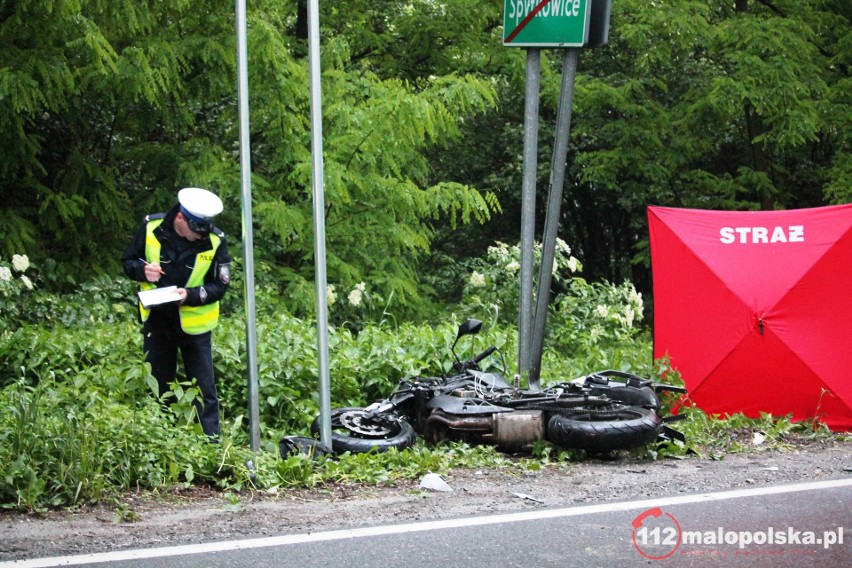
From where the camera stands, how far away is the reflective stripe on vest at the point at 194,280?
7746mm

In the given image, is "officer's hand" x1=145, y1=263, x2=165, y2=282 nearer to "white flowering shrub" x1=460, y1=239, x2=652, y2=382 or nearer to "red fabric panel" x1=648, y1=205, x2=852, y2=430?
"red fabric panel" x1=648, y1=205, x2=852, y2=430

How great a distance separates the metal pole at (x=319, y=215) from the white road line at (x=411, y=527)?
1.65m

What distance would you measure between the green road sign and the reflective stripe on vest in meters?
2.90

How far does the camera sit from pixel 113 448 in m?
6.49

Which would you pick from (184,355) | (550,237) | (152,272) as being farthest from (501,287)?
(152,272)

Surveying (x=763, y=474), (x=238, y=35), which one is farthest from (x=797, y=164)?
(x=238, y=35)

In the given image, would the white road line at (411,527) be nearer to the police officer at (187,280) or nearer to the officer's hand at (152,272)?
the police officer at (187,280)

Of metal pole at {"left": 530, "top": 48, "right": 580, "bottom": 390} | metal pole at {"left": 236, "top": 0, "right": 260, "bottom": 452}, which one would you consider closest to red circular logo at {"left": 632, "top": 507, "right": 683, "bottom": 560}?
metal pole at {"left": 236, "top": 0, "right": 260, "bottom": 452}

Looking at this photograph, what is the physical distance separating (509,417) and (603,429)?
0.66 meters

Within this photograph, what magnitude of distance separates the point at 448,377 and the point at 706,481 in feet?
7.92

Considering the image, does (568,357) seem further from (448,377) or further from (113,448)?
(113,448)

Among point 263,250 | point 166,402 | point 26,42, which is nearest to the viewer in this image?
point 166,402

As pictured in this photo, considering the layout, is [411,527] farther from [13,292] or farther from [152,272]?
[13,292]

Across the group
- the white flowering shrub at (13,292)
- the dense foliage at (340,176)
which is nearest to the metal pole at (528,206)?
the dense foliage at (340,176)
